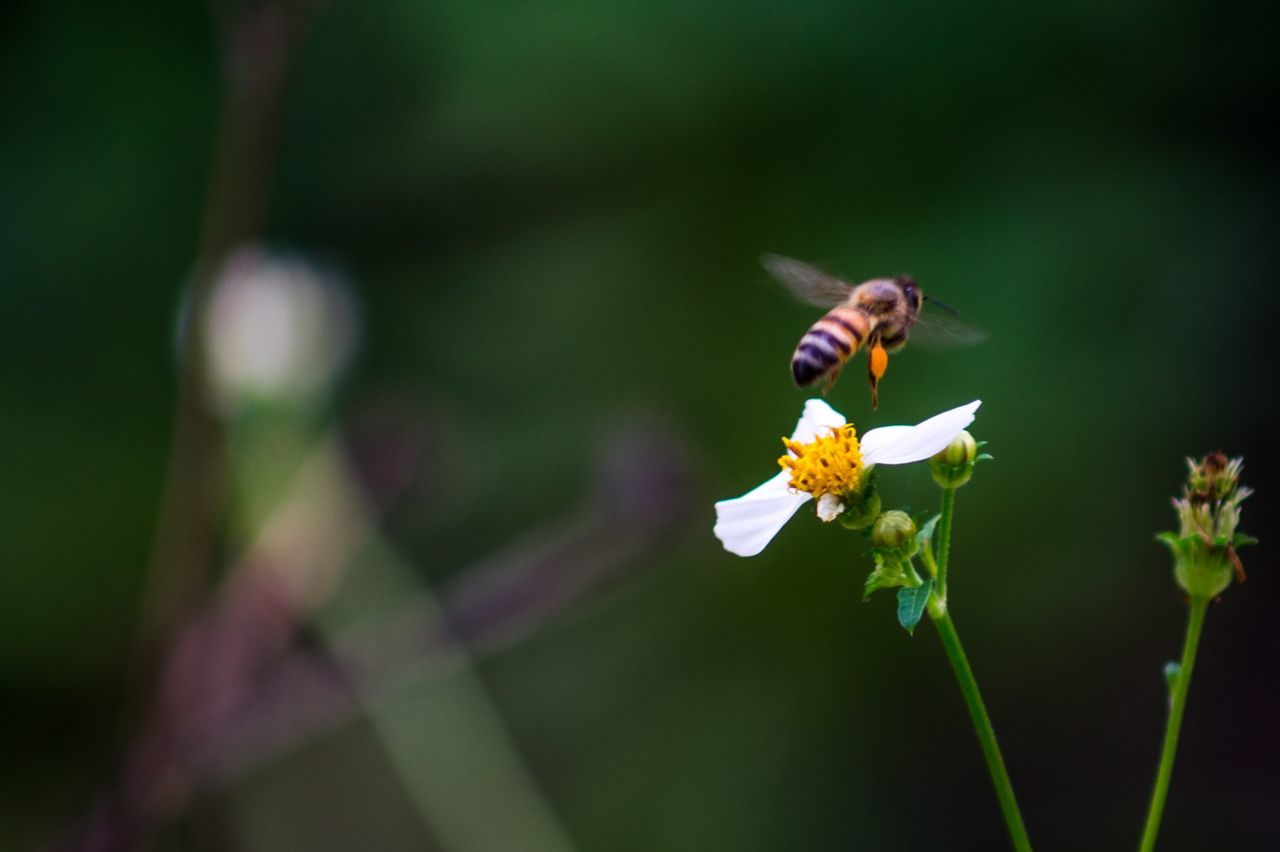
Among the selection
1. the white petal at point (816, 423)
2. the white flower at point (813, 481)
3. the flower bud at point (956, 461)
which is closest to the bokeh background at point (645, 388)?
the white petal at point (816, 423)

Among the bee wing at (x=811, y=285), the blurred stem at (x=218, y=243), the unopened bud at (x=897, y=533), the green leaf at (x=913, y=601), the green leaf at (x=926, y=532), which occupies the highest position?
the blurred stem at (x=218, y=243)

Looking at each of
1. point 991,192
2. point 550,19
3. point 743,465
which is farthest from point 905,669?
point 550,19

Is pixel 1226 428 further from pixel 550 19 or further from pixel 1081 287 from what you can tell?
pixel 550 19

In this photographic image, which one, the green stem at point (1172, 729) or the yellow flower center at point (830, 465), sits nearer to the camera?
the green stem at point (1172, 729)

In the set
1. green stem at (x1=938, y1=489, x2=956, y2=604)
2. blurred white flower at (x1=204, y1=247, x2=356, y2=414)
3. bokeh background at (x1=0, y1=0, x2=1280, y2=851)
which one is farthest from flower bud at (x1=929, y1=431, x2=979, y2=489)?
blurred white flower at (x1=204, y1=247, x2=356, y2=414)

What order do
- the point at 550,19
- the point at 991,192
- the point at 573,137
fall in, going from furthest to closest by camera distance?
the point at 573,137 → the point at 550,19 → the point at 991,192

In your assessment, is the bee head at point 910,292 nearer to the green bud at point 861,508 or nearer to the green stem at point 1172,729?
the green bud at point 861,508
